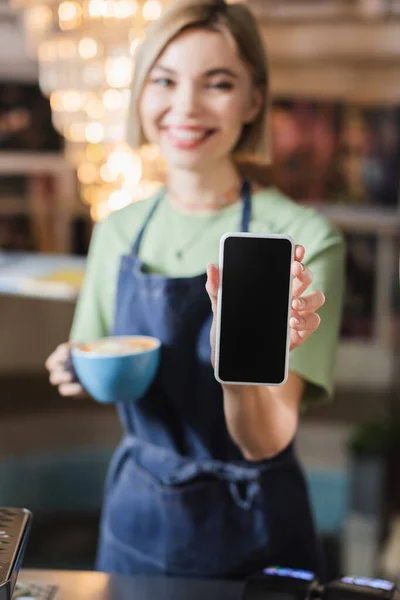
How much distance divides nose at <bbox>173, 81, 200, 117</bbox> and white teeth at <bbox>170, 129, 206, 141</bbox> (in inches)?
0.7

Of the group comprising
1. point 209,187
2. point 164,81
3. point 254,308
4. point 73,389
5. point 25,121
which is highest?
point 25,121

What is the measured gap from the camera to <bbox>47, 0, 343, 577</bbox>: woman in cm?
79

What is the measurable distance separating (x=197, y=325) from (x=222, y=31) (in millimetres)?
290

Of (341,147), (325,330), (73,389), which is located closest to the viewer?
(325,330)

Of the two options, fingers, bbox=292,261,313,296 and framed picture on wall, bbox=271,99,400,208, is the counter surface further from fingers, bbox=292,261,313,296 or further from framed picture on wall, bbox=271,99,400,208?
framed picture on wall, bbox=271,99,400,208

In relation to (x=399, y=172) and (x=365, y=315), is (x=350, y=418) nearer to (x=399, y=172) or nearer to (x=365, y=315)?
(x=365, y=315)

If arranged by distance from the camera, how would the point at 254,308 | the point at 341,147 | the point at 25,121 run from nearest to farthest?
the point at 254,308, the point at 341,147, the point at 25,121

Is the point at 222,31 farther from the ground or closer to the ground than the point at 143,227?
farther from the ground

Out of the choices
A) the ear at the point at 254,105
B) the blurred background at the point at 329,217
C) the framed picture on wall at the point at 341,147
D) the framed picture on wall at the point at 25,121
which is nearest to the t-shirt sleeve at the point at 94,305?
the ear at the point at 254,105

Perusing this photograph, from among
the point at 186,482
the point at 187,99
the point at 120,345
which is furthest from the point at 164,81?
the point at 186,482

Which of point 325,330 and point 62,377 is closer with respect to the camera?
point 325,330

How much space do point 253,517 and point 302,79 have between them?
177 cm

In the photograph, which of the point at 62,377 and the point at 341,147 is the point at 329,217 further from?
the point at 62,377

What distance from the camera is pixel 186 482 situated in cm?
92
